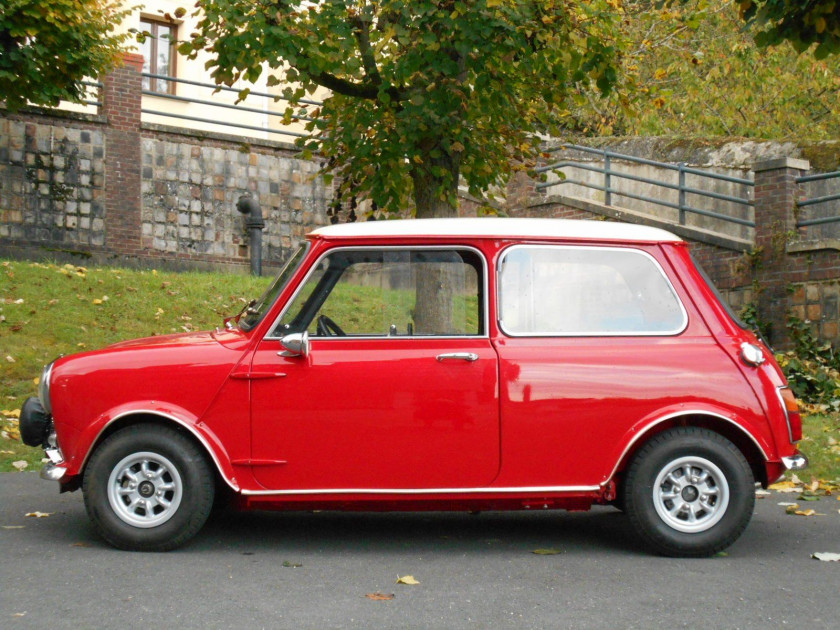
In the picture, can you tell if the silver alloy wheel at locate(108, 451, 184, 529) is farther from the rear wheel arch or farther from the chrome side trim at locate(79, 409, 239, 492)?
the rear wheel arch

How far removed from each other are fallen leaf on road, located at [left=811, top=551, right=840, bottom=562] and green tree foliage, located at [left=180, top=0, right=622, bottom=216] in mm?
5449

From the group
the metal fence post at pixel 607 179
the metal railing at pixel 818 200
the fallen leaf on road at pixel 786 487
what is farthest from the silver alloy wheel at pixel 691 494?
the metal fence post at pixel 607 179

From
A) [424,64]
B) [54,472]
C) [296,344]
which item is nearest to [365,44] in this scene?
[424,64]

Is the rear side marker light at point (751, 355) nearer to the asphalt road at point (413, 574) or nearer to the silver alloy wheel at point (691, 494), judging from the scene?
the silver alloy wheel at point (691, 494)

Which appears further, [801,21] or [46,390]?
[801,21]

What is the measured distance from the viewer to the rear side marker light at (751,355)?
20.9ft

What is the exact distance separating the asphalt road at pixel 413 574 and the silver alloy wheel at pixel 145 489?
213 millimetres

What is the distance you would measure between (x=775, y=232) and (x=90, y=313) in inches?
371

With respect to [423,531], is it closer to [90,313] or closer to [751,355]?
[751,355]

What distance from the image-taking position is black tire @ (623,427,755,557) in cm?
630

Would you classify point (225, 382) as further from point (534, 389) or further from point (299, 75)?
point (299, 75)

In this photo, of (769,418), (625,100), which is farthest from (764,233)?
(769,418)

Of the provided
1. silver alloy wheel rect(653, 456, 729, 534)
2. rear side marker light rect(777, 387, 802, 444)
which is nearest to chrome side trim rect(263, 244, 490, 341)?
silver alloy wheel rect(653, 456, 729, 534)

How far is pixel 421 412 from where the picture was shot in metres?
6.29
